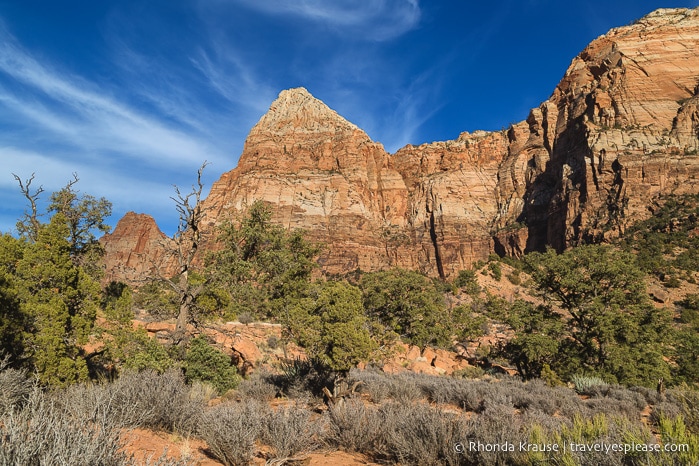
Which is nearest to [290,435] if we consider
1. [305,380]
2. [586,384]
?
[305,380]

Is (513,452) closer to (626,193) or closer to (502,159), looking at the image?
(626,193)

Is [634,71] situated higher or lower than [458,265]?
higher

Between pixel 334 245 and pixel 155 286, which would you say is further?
pixel 334 245

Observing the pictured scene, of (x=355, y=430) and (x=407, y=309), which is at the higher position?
(x=407, y=309)

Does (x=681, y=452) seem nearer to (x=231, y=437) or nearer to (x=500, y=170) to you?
(x=231, y=437)

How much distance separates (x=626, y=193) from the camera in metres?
58.2

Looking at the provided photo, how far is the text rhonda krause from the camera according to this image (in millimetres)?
3256

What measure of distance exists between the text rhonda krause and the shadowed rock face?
56.3m

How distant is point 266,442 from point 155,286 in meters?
7.74

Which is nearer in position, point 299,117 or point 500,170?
point 500,170

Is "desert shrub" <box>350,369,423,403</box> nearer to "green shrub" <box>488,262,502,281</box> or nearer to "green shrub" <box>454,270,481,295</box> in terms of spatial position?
"green shrub" <box>454,270,481,295</box>

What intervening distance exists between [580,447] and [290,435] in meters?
3.51

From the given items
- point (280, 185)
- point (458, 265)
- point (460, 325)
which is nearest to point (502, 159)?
point (458, 265)

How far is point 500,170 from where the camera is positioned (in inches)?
4082
